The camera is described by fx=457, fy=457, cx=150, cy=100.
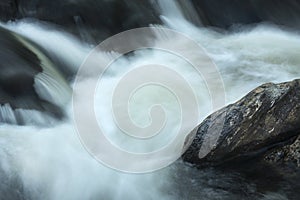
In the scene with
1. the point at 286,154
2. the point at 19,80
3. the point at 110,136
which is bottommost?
the point at 286,154

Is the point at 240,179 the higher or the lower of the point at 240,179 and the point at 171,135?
the lower

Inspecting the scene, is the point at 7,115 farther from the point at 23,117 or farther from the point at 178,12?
the point at 178,12

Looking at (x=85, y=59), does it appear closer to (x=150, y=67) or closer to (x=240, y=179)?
(x=150, y=67)

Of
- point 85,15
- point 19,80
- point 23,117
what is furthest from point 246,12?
point 23,117

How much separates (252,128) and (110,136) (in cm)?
165

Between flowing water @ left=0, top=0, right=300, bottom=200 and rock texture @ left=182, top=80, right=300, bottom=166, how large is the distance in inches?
8.5

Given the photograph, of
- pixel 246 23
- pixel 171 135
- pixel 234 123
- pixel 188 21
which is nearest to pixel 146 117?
pixel 171 135

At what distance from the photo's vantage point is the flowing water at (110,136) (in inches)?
166

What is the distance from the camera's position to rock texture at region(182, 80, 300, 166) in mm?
4324

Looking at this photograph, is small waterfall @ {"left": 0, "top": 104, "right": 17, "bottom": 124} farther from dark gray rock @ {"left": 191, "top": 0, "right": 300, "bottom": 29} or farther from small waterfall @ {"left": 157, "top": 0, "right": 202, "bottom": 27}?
dark gray rock @ {"left": 191, "top": 0, "right": 300, "bottom": 29}

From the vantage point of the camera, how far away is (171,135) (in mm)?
5117

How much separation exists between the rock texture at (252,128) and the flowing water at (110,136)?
0.22m

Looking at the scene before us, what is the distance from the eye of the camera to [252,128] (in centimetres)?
433

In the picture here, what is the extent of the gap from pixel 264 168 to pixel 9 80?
3.05 metres
